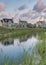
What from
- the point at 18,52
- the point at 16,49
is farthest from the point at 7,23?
the point at 18,52

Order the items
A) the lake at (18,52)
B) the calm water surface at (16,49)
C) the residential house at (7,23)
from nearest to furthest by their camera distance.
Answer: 1. the lake at (18,52)
2. the calm water surface at (16,49)
3. the residential house at (7,23)

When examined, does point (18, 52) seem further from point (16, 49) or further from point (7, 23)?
point (7, 23)

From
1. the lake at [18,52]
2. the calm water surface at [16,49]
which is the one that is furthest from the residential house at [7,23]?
the lake at [18,52]

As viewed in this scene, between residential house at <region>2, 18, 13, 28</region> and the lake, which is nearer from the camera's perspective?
the lake

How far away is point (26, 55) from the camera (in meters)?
3.36

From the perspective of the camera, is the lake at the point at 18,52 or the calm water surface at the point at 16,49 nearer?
the lake at the point at 18,52

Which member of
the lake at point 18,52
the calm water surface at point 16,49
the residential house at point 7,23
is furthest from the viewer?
the residential house at point 7,23

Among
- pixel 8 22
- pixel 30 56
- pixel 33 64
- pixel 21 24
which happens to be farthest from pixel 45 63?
pixel 8 22

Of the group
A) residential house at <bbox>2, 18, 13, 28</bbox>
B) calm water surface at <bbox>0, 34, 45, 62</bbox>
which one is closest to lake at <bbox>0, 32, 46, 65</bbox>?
calm water surface at <bbox>0, 34, 45, 62</bbox>

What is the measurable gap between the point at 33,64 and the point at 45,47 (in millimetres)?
1793

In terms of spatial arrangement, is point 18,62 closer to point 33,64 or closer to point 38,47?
point 33,64

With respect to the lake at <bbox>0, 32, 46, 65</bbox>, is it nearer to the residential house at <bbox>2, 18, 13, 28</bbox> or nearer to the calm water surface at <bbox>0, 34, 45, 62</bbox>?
the calm water surface at <bbox>0, 34, 45, 62</bbox>

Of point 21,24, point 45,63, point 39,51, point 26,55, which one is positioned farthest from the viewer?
point 21,24

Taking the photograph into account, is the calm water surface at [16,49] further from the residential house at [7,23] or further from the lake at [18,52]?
the residential house at [7,23]
